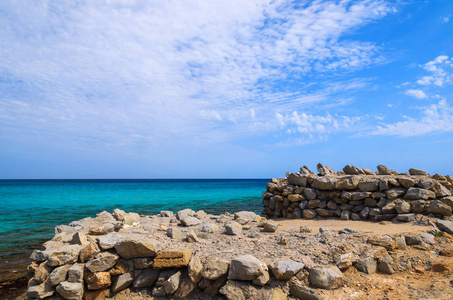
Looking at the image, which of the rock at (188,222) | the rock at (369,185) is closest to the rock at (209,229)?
the rock at (188,222)

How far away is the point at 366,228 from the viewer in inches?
335

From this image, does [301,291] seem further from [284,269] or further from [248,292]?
[248,292]

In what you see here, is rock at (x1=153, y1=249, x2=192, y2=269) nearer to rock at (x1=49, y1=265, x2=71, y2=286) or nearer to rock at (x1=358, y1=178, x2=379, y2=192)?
rock at (x1=49, y1=265, x2=71, y2=286)

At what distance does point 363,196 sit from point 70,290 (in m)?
8.78

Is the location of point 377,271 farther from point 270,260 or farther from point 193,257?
point 193,257

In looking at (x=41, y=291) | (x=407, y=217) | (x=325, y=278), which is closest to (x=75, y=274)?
(x=41, y=291)

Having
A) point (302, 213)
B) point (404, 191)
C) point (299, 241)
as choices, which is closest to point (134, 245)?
point (299, 241)

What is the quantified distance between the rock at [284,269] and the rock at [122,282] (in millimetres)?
2518

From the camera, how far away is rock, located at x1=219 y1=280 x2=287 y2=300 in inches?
184

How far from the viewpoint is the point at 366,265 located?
5.55 m

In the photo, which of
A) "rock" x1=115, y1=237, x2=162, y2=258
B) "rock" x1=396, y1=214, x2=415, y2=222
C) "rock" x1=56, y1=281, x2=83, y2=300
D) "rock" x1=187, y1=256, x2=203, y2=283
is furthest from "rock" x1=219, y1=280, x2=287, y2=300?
"rock" x1=396, y1=214, x2=415, y2=222

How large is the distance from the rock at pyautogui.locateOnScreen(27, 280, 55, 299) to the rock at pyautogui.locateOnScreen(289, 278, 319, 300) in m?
4.07

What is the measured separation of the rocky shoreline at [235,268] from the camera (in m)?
4.85

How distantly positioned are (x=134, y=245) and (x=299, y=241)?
11.0 feet
